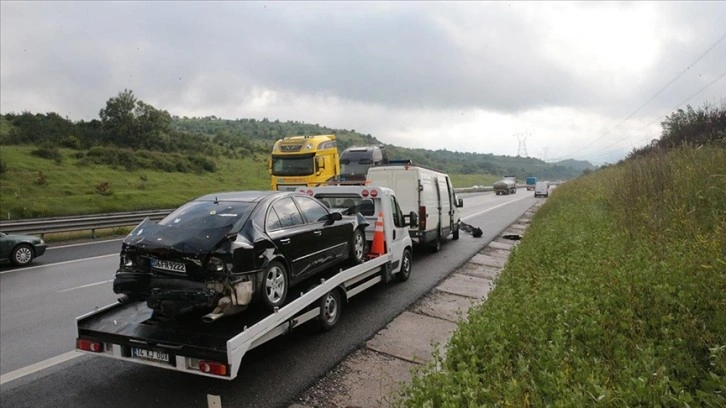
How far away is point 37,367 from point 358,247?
451 centimetres

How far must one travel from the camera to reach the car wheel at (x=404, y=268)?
882 cm

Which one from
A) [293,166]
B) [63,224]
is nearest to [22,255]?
[63,224]

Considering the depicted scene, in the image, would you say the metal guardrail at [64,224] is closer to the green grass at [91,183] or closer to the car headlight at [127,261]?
the green grass at [91,183]

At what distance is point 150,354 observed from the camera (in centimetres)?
412

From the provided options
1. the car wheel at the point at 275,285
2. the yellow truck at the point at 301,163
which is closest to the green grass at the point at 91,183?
the yellow truck at the point at 301,163

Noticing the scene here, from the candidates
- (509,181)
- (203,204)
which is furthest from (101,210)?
(509,181)

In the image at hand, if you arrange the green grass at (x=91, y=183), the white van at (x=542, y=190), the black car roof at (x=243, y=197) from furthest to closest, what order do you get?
the white van at (x=542, y=190) < the green grass at (x=91, y=183) < the black car roof at (x=243, y=197)

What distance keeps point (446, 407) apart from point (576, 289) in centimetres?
290

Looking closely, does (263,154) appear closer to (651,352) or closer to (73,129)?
(73,129)

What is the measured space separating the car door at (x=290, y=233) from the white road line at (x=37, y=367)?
285 cm

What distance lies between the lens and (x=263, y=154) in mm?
53344

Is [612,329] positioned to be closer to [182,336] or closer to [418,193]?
[182,336]

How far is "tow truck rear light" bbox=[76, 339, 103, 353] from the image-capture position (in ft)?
14.5

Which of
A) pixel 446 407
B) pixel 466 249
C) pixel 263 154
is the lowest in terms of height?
pixel 466 249
